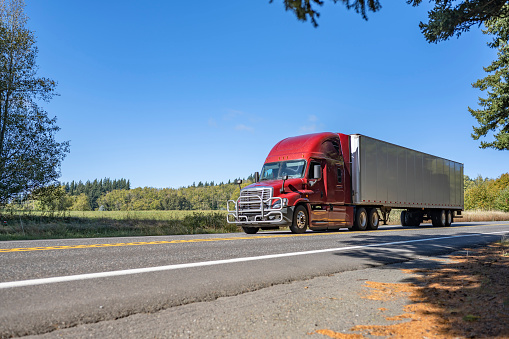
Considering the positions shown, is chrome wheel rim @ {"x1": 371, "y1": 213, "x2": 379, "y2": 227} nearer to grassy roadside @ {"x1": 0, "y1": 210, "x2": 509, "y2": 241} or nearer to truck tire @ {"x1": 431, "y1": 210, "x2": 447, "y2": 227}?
grassy roadside @ {"x1": 0, "y1": 210, "x2": 509, "y2": 241}

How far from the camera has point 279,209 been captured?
13.9m

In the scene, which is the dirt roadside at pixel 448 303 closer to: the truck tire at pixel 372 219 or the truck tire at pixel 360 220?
the truck tire at pixel 360 220

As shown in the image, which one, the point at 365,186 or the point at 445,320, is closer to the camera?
the point at 445,320

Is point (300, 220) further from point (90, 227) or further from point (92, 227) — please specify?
point (90, 227)

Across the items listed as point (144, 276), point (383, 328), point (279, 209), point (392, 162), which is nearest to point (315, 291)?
point (383, 328)

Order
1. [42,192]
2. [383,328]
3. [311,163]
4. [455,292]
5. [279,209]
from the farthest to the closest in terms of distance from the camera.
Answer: [42,192] < [311,163] < [279,209] < [455,292] < [383,328]

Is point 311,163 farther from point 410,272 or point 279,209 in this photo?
point 410,272

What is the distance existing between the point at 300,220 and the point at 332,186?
2.73 meters

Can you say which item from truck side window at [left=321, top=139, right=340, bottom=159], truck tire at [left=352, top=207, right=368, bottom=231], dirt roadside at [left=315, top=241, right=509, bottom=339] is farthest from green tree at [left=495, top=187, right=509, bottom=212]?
dirt roadside at [left=315, top=241, right=509, bottom=339]

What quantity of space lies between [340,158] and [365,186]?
202 cm

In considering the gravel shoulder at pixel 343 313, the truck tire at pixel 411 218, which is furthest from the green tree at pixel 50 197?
the truck tire at pixel 411 218

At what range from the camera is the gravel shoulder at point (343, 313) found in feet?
10.1

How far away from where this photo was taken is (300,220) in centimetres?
1455

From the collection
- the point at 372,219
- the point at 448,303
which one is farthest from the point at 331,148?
the point at 448,303
